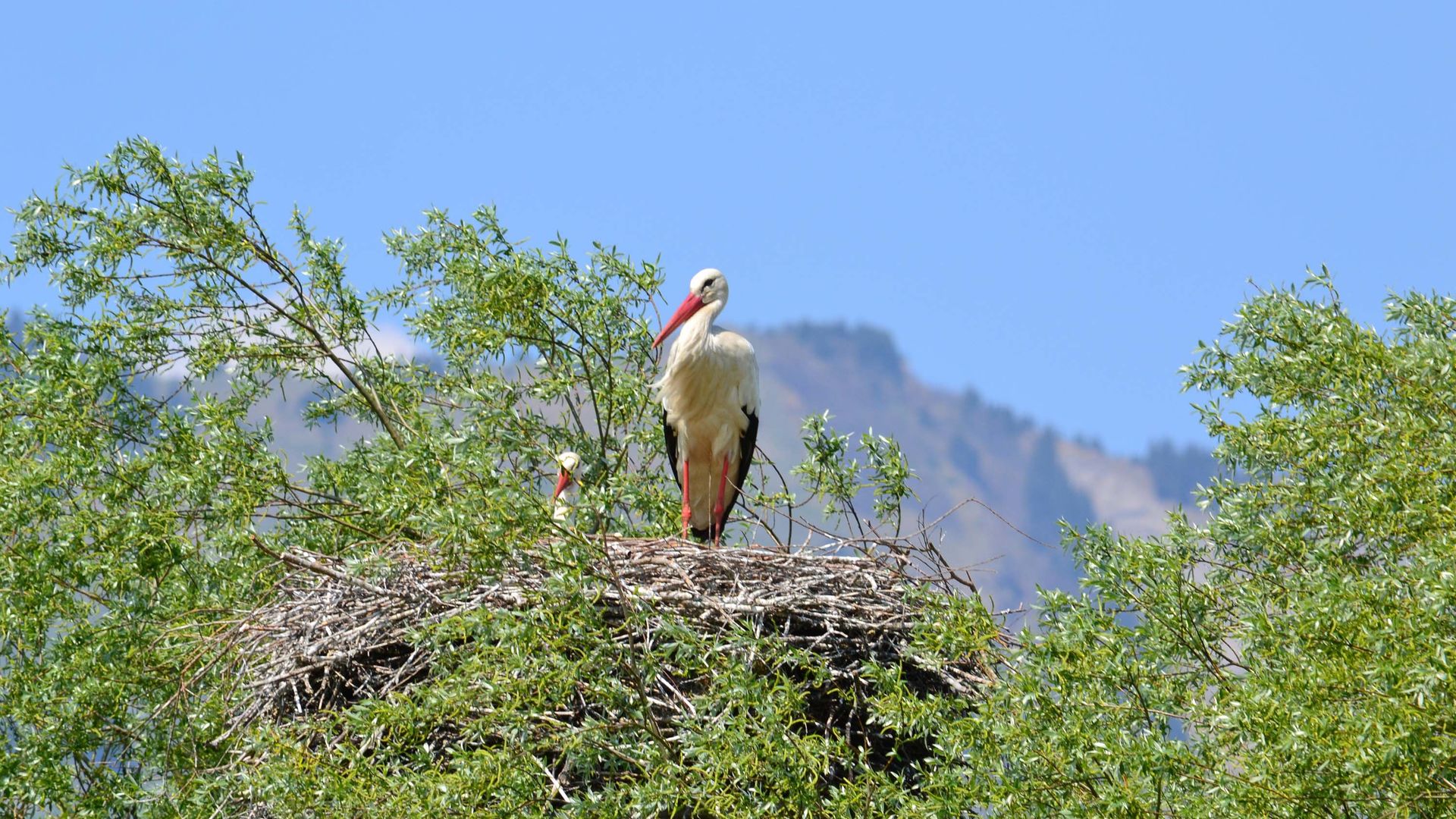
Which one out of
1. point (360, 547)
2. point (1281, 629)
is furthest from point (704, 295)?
point (1281, 629)

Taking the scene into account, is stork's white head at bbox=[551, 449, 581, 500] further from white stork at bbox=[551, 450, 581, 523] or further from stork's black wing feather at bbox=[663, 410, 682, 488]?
stork's black wing feather at bbox=[663, 410, 682, 488]

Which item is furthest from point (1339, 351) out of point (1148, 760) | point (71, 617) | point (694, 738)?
point (71, 617)

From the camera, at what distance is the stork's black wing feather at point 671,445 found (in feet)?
30.8

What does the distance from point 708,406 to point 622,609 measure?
2.96 meters

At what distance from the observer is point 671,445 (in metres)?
9.45

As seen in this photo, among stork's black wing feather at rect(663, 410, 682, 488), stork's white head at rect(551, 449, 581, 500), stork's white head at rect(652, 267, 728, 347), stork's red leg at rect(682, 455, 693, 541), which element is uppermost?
stork's white head at rect(652, 267, 728, 347)

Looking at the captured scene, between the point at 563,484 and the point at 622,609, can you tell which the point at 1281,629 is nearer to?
the point at 622,609

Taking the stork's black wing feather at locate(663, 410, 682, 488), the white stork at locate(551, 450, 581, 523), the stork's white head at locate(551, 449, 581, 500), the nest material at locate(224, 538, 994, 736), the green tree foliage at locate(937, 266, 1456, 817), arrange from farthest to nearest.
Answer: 1. the stork's black wing feather at locate(663, 410, 682, 488)
2. the stork's white head at locate(551, 449, 581, 500)
3. the nest material at locate(224, 538, 994, 736)
4. the white stork at locate(551, 450, 581, 523)
5. the green tree foliage at locate(937, 266, 1456, 817)

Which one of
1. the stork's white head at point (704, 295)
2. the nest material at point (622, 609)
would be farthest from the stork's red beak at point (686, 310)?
the nest material at point (622, 609)

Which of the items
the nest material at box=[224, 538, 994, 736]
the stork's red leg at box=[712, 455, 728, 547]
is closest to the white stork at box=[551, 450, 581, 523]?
the nest material at box=[224, 538, 994, 736]

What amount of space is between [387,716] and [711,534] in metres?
3.81

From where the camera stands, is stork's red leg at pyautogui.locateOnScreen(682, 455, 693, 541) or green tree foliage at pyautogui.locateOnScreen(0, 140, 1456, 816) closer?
green tree foliage at pyautogui.locateOnScreen(0, 140, 1456, 816)

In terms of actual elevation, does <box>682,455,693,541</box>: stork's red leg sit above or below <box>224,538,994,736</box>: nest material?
above

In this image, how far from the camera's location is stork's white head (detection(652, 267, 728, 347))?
948 cm
